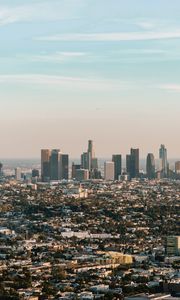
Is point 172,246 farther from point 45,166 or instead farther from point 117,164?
point 117,164

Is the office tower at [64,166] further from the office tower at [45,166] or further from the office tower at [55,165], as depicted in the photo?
the office tower at [45,166]

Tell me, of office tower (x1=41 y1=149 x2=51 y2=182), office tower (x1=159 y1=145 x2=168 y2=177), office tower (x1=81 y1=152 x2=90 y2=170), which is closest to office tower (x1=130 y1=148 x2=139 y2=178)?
office tower (x1=81 y1=152 x2=90 y2=170)

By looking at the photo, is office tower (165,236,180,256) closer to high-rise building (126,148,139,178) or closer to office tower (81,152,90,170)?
high-rise building (126,148,139,178)

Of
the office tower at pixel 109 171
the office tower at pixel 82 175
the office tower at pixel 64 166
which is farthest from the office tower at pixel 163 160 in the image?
the office tower at pixel 64 166

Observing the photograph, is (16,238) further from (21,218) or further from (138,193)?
(138,193)

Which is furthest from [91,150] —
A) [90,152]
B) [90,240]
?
[90,240]

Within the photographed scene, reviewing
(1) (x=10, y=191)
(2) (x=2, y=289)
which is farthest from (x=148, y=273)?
(1) (x=10, y=191)
